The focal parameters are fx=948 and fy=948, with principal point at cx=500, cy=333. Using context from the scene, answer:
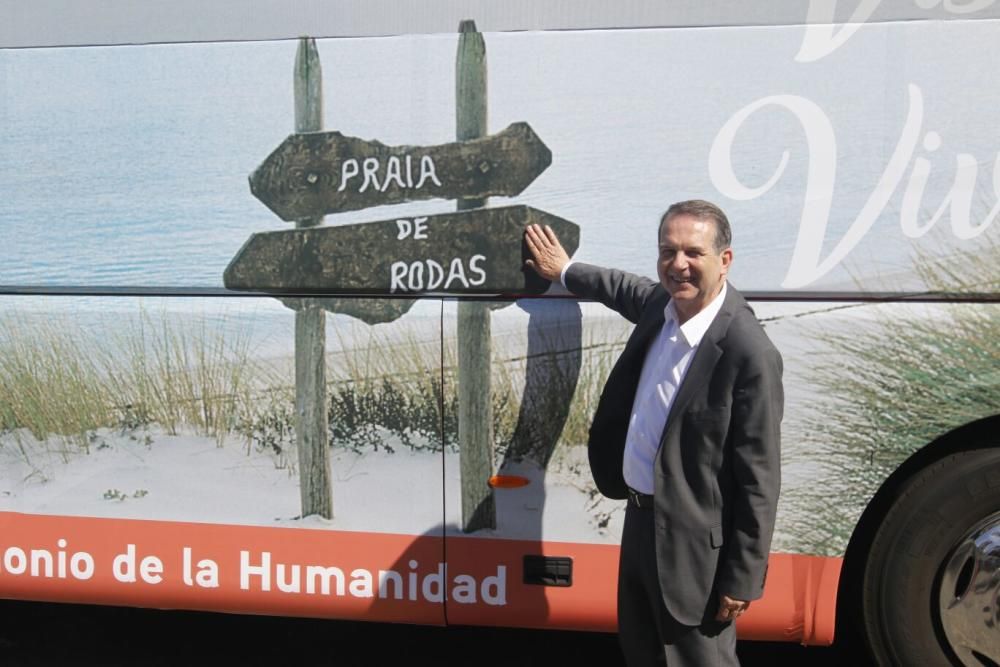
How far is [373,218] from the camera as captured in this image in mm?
3260

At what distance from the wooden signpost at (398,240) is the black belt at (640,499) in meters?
0.73

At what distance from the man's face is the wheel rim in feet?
4.67

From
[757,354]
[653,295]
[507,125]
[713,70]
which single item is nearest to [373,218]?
[507,125]

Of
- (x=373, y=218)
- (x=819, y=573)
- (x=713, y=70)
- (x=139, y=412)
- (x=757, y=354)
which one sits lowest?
(x=819, y=573)

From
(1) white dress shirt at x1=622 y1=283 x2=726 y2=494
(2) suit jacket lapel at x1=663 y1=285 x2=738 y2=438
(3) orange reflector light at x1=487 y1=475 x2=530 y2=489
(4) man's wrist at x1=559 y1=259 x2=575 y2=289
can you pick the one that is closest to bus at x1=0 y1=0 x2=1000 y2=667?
(3) orange reflector light at x1=487 y1=475 x2=530 y2=489

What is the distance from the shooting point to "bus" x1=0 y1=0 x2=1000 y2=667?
9.97 ft

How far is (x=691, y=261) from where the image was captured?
8.30ft

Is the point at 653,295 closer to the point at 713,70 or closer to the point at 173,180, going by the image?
the point at 713,70

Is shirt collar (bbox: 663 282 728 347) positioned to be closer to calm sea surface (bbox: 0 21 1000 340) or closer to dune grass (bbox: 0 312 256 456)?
calm sea surface (bbox: 0 21 1000 340)

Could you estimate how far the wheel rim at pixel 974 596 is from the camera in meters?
3.18

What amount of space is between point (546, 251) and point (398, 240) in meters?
0.51

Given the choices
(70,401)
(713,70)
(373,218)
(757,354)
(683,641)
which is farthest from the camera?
(70,401)

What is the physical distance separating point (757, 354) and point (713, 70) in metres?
1.10

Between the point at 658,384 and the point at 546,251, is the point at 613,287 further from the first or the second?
the point at 658,384
